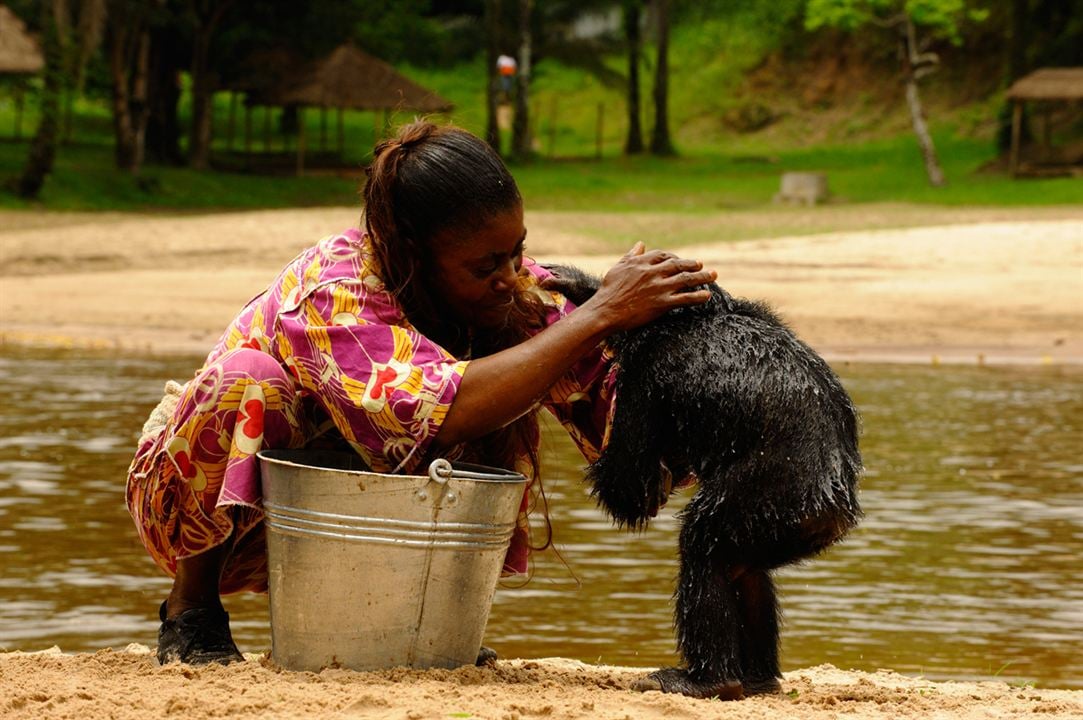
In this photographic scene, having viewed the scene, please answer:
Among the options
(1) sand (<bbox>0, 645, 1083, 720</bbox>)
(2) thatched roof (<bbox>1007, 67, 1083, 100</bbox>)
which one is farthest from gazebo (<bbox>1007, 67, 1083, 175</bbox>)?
(1) sand (<bbox>0, 645, 1083, 720</bbox>)

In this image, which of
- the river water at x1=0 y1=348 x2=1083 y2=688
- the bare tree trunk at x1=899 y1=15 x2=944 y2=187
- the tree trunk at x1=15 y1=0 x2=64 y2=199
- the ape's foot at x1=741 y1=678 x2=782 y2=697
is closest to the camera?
the ape's foot at x1=741 y1=678 x2=782 y2=697

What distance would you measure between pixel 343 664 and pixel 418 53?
103 ft

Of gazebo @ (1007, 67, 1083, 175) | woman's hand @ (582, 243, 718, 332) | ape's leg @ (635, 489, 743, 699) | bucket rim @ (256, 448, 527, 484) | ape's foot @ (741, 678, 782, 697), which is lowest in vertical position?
ape's foot @ (741, 678, 782, 697)

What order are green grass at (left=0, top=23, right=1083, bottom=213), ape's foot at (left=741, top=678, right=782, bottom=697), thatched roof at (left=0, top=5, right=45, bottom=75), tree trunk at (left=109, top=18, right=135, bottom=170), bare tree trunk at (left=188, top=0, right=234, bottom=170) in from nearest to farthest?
1. ape's foot at (left=741, top=678, right=782, bottom=697)
2. thatched roof at (left=0, top=5, right=45, bottom=75)
3. tree trunk at (left=109, top=18, right=135, bottom=170)
4. green grass at (left=0, top=23, right=1083, bottom=213)
5. bare tree trunk at (left=188, top=0, right=234, bottom=170)

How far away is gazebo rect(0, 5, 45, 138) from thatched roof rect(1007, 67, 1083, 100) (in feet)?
57.3

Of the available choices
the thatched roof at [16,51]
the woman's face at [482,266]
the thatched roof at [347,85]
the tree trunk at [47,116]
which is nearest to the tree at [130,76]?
the tree trunk at [47,116]

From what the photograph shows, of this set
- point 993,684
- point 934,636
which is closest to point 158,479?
point 993,684

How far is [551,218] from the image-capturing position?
22203 millimetres

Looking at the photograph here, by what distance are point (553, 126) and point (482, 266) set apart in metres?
36.6

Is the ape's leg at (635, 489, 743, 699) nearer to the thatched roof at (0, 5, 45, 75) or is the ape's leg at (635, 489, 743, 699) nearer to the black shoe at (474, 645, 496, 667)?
the black shoe at (474, 645, 496, 667)

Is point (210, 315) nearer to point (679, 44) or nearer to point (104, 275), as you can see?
point (104, 275)

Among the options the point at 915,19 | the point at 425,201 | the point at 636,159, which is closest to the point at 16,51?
the point at 636,159

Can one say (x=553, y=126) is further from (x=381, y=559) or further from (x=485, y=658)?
(x=381, y=559)

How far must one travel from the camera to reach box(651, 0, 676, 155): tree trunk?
36625mm
